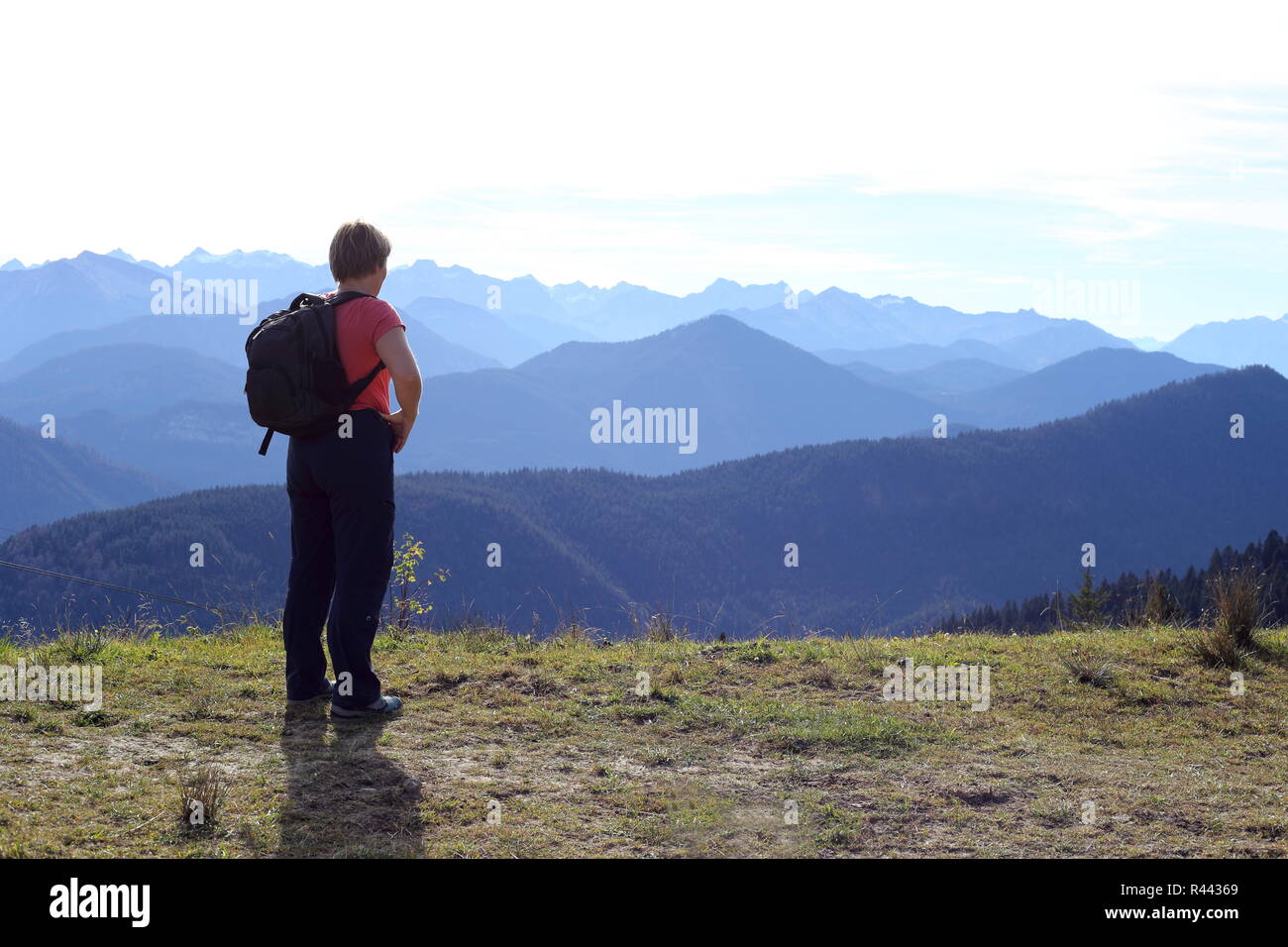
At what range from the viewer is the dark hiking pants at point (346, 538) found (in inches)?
216

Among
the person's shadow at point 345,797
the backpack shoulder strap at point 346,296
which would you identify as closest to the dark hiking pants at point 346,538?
the person's shadow at point 345,797

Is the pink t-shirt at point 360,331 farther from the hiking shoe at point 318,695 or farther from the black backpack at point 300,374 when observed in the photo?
the hiking shoe at point 318,695

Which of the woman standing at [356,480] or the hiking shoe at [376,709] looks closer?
the woman standing at [356,480]

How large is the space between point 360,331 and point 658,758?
9.34 ft

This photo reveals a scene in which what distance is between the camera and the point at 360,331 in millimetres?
5418

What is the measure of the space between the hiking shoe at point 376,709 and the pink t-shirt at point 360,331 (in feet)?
6.01

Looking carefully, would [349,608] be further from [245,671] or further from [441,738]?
[245,671]

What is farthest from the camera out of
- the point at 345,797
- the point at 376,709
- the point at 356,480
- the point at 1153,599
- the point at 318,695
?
the point at 1153,599

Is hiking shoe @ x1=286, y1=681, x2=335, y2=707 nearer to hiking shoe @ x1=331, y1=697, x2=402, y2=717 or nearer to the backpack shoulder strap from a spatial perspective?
hiking shoe @ x1=331, y1=697, x2=402, y2=717

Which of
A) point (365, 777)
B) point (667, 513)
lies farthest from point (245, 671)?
point (667, 513)

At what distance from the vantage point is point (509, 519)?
162m

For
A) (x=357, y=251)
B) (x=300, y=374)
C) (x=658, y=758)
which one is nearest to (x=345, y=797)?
(x=658, y=758)

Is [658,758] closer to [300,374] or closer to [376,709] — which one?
[376,709]

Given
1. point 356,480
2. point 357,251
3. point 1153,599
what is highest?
point 357,251
